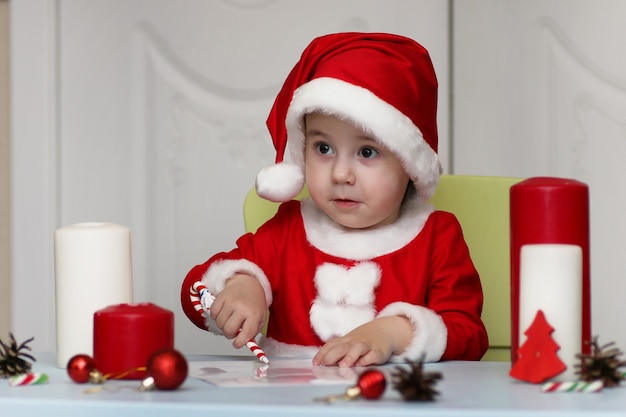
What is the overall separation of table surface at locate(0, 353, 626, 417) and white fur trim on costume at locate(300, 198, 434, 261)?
53 cm

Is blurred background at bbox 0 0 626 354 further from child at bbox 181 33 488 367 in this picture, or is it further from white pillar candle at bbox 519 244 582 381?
white pillar candle at bbox 519 244 582 381

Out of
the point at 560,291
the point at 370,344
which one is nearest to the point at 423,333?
the point at 370,344

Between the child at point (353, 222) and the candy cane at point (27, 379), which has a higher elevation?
the child at point (353, 222)

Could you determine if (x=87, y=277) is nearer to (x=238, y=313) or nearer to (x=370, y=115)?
(x=238, y=313)

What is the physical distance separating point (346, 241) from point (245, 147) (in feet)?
3.94

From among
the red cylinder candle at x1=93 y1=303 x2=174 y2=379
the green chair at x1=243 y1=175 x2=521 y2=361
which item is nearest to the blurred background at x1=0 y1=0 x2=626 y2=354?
the green chair at x1=243 y1=175 x2=521 y2=361

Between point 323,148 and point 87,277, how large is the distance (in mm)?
495

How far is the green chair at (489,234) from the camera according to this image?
64.1 inches

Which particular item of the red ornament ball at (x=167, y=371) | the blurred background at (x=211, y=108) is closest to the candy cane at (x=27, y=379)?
the red ornament ball at (x=167, y=371)

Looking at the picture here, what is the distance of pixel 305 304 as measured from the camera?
1.47 m

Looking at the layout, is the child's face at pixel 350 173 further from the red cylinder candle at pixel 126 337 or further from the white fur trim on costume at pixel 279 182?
the red cylinder candle at pixel 126 337

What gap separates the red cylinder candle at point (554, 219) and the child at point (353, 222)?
1.13 feet

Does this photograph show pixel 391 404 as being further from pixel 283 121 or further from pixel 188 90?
pixel 188 90

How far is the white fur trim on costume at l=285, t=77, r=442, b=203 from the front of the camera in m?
1.38
